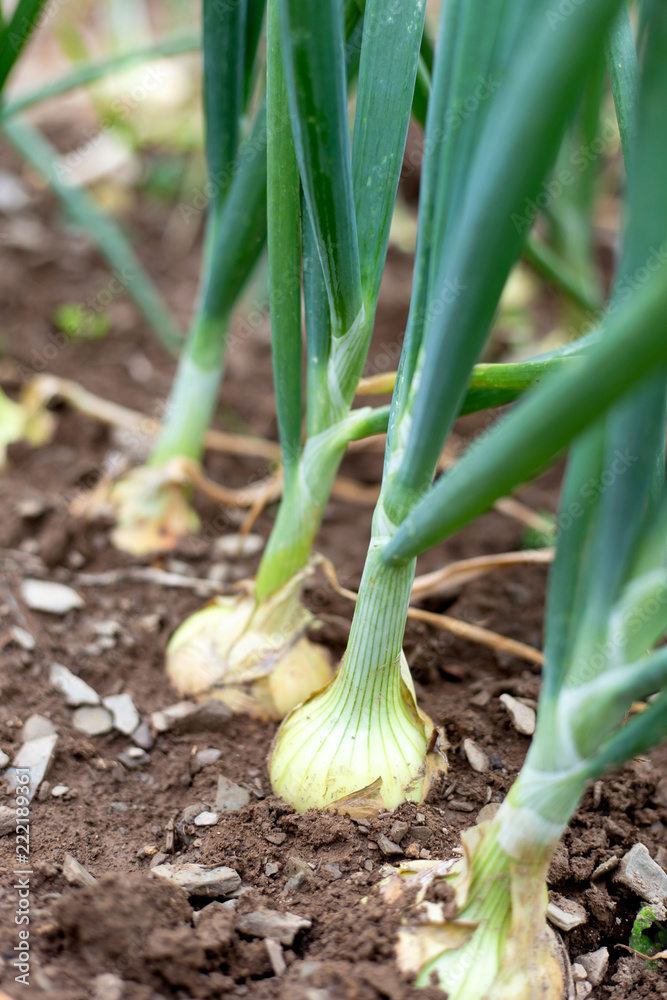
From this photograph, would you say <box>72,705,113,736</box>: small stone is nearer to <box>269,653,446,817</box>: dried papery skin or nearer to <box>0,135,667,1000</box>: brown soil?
<box>0,135,667,1000</box>: brown soil

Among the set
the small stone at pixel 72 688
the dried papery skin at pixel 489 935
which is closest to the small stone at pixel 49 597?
the small stone at pixel 72 688

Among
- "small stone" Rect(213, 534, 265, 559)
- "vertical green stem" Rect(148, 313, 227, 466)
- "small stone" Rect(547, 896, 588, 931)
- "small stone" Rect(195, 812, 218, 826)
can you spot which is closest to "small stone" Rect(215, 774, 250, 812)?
"small stone" Rect(195, 812, 218, 826)

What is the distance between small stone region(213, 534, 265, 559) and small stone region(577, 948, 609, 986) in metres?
0.80

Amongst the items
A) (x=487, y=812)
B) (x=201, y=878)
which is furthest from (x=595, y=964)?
(x=201, y=878)

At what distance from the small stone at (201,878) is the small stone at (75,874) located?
0.06 meters

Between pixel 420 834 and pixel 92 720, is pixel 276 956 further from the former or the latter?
pixel 92 720

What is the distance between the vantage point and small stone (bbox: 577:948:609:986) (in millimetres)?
805

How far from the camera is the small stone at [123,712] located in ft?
3.53

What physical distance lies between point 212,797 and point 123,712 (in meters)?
0.20

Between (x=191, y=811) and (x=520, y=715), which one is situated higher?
(x=520, y=715)

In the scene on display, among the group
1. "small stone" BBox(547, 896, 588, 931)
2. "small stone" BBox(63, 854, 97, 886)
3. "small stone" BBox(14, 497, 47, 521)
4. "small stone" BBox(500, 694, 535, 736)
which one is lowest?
"small stone" BBox(63, 854, 97, 886)

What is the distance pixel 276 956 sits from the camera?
0.74 m

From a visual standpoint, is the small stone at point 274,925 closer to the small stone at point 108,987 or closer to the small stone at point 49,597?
the small stone at point 108,987

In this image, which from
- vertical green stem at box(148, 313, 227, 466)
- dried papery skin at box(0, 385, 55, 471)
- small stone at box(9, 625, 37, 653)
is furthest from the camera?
dried papery skin at box(0, 385, 55, 471)
